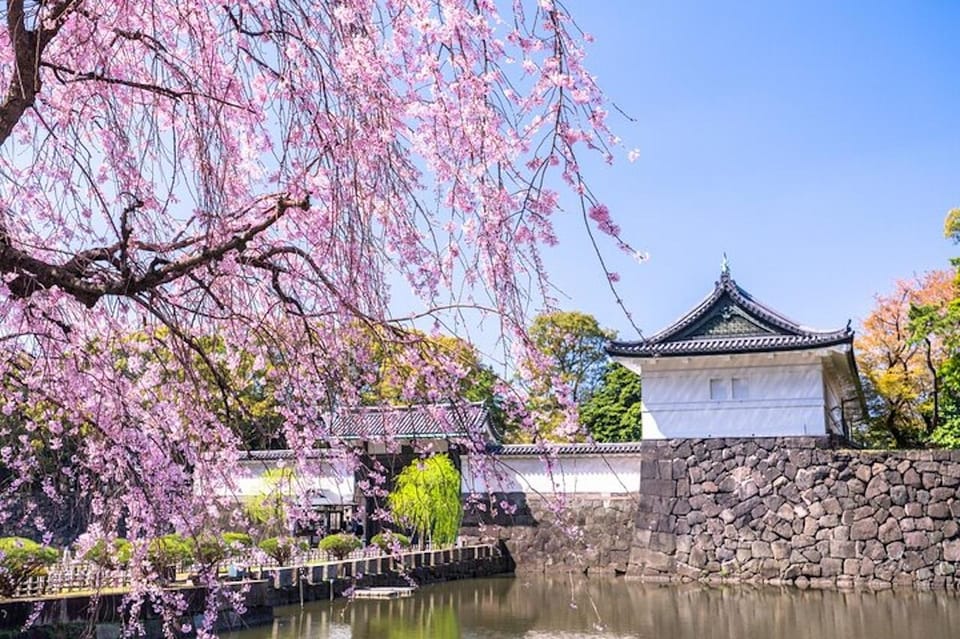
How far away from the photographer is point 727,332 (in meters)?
15.7

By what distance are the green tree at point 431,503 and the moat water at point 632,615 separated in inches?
88.3

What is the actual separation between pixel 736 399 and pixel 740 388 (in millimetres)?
236

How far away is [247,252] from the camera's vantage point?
297 cm

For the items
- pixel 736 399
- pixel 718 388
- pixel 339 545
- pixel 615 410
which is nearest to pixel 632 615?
pixel 339 545

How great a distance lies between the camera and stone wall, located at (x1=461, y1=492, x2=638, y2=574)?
53.4 ft

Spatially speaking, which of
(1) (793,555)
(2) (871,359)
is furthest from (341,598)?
(2) (871,359)

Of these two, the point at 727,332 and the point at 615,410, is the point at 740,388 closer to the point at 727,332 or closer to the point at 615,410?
the point at 727,332

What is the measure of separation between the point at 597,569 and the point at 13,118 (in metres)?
15.0

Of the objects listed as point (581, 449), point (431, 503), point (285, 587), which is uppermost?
point (581, 449)

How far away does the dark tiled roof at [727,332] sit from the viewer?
15.0 meters

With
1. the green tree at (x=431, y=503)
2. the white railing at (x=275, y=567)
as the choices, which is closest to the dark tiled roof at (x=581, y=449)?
the green tree at (x=431, y=503)

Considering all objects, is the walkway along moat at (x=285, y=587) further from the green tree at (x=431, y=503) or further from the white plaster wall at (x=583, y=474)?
Answer: the white plaster wall at (x=583, y=474)

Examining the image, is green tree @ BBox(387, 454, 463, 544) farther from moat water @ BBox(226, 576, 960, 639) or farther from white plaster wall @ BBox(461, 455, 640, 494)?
moat water @ BBox(226, 576, 960, 639)

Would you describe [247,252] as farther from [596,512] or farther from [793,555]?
[596,512]
